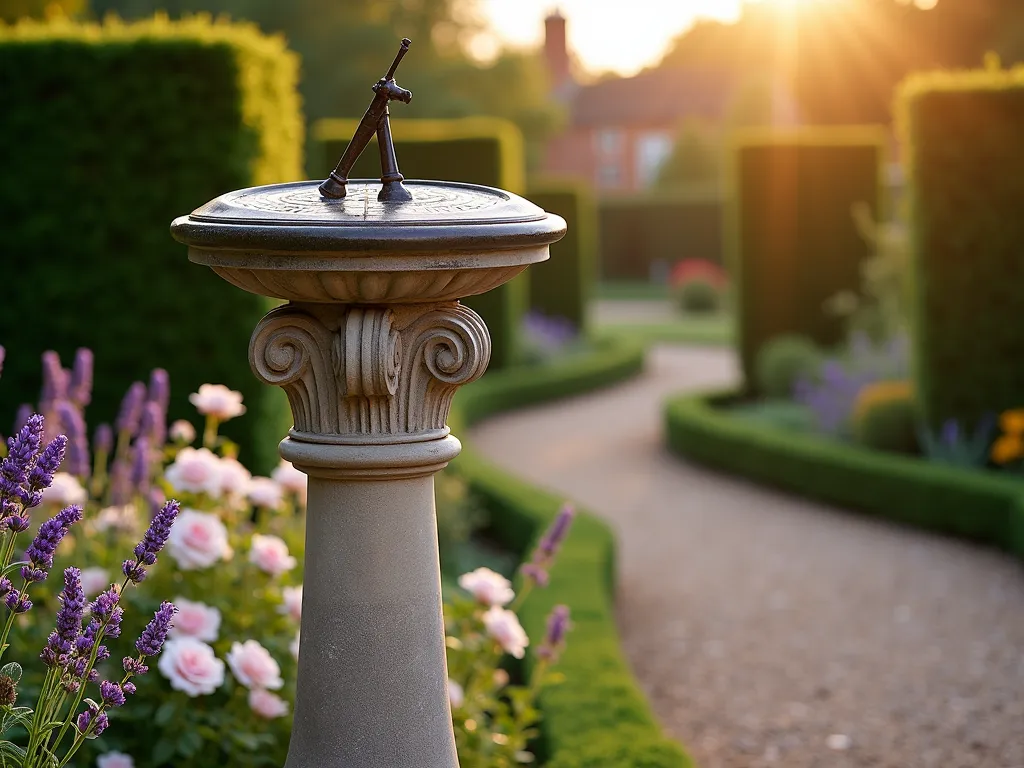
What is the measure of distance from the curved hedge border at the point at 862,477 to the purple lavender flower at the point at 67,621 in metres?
5.71

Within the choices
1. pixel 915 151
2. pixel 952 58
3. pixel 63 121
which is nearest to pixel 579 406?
pixel 915 151

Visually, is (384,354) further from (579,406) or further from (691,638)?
(579,406)

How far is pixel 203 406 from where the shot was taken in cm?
351

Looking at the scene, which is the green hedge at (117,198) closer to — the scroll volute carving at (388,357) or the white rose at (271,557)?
the white rose at (271,557)

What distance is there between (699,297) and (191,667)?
72.6 feet

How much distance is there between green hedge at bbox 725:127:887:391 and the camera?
484 inches

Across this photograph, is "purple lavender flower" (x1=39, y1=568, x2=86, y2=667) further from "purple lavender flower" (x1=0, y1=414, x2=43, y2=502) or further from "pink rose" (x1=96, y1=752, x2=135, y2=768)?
"pink rose" (x1=96, y1=752, x2=135, y2=768)

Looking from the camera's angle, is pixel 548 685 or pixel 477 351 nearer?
pixel 477 351

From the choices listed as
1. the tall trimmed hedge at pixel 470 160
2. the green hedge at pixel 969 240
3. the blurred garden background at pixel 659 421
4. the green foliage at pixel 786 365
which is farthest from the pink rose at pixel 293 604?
the green foliage at pixel 786 365

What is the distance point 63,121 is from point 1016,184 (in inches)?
232

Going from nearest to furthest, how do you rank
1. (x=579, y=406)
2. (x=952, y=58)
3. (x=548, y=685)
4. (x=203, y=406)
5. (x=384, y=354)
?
(x=384, y=354), (x=203, y=406), (x=548, y=685), (x=579, y=406), (x=952, y=58)

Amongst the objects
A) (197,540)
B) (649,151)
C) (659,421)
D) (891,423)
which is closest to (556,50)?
(649,151)

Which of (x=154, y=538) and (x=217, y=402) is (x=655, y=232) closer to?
(x=217, y=402)

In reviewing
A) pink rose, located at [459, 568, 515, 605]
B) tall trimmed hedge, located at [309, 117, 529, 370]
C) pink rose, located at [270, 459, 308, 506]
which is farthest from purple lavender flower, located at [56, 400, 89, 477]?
tall trimmed hedge, located at [309, 117, 529, 370]
